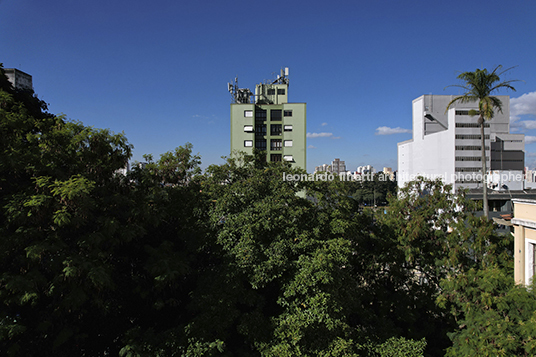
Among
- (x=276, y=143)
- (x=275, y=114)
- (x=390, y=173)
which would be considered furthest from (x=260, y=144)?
(x=390, y=173)

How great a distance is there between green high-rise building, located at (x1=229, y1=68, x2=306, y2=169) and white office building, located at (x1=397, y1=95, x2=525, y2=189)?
95.2 ft

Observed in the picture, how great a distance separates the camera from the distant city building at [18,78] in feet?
73.4

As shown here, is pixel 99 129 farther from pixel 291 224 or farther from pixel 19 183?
pixel 291 224

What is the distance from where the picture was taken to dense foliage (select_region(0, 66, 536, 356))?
8.57 m

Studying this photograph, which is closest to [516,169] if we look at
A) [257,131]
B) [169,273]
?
[257,131]

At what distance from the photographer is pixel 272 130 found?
41.8 metres

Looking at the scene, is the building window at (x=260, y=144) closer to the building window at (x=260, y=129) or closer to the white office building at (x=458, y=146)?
the building window at (x=260, y=129)

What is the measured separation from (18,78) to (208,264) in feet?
69.5

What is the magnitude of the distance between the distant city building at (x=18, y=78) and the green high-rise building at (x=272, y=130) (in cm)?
2223

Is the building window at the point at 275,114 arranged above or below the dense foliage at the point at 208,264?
above

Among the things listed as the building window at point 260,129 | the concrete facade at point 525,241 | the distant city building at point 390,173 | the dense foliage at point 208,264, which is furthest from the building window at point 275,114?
the distant city building at point 390,173

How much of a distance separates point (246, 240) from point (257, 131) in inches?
1275

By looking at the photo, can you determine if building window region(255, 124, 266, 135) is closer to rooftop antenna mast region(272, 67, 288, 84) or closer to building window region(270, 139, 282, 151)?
building window region(270, 139, 282, 151)

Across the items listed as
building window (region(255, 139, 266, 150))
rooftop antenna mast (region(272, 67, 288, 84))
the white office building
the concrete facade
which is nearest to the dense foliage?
the concrete facade
